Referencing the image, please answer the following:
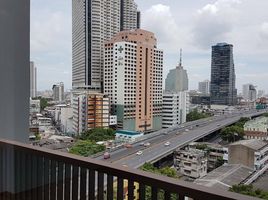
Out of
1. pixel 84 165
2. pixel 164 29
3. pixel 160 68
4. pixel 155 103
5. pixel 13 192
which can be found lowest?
pixel 13 192

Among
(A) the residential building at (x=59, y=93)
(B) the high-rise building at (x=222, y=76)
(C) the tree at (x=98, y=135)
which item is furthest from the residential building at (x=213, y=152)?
(A) the residential building at (x=59, y=93)

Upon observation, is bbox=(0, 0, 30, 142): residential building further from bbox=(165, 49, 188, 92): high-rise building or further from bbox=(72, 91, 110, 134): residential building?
bbox=(165, 49, 188, 92): high-rise building

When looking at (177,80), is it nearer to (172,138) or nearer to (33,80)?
(172,138)

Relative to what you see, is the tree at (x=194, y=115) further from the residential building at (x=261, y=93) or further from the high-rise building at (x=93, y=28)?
the high-rise building at (x=93, y=28)

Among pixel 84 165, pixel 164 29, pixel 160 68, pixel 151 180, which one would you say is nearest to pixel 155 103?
pixel 160 68

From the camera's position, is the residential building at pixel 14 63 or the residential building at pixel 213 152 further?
the residential building at pixel 14 63

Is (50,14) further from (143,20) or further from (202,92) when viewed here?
(202,92)
